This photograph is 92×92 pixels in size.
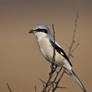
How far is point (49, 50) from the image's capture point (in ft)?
3.29

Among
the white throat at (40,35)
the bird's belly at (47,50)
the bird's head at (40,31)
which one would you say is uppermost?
the bird's head at (40,31)

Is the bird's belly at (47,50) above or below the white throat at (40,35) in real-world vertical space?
below

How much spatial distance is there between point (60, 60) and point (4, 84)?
814mm

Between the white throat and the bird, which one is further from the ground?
the white throat

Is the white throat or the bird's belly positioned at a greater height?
the white throat

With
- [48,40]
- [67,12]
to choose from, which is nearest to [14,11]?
[67,12]

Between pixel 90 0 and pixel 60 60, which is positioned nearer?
pixel 60 60

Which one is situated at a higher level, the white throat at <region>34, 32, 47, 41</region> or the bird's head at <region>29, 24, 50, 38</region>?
the bird's head at <region>29, 24, 50, 38</region>

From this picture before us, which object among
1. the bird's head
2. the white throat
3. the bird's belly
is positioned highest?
the bird's head

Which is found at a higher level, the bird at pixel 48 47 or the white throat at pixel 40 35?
the white throat at pixel 40 35

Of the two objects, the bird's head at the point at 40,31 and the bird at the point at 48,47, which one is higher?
the bird's head at the point at 40,31

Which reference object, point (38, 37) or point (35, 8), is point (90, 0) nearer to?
point (35, 8)

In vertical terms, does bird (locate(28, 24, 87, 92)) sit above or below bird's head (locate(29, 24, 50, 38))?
below

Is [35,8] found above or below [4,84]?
above
